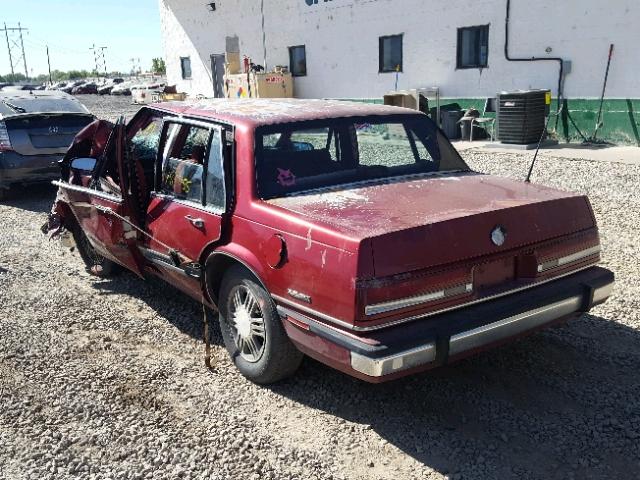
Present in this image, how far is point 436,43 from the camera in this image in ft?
52.3

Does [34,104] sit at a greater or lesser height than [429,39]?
lesser

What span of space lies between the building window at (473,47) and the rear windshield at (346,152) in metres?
11.3

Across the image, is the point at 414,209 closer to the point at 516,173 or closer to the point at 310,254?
the point at 310,254

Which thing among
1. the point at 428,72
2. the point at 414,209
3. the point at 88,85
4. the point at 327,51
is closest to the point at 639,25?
the point at 428,72

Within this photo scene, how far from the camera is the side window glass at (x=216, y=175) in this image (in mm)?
3863

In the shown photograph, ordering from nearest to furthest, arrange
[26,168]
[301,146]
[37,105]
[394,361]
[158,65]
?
[394,361] → [301,146] → [26,168] → [37,105] → [158,65]

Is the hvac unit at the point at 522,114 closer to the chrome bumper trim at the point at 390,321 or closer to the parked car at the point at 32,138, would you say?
the parked car at the point at 32,138

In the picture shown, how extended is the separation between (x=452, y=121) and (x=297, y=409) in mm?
12809

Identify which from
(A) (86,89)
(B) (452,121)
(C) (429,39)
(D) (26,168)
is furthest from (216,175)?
(A) (86,89)

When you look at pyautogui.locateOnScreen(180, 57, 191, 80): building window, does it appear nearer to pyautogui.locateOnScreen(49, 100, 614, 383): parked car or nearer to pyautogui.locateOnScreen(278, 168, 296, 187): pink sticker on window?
pyautogui.locateOnScreen(49, 100, 614, 383): parked car

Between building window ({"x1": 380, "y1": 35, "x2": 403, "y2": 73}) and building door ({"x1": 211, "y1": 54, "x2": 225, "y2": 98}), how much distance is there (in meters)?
9.05

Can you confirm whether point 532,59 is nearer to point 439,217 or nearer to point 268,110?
point 268,110

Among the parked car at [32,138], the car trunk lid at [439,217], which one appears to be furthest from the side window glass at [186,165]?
A: the parked car at [32,138]

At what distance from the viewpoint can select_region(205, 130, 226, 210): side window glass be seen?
386 cm
